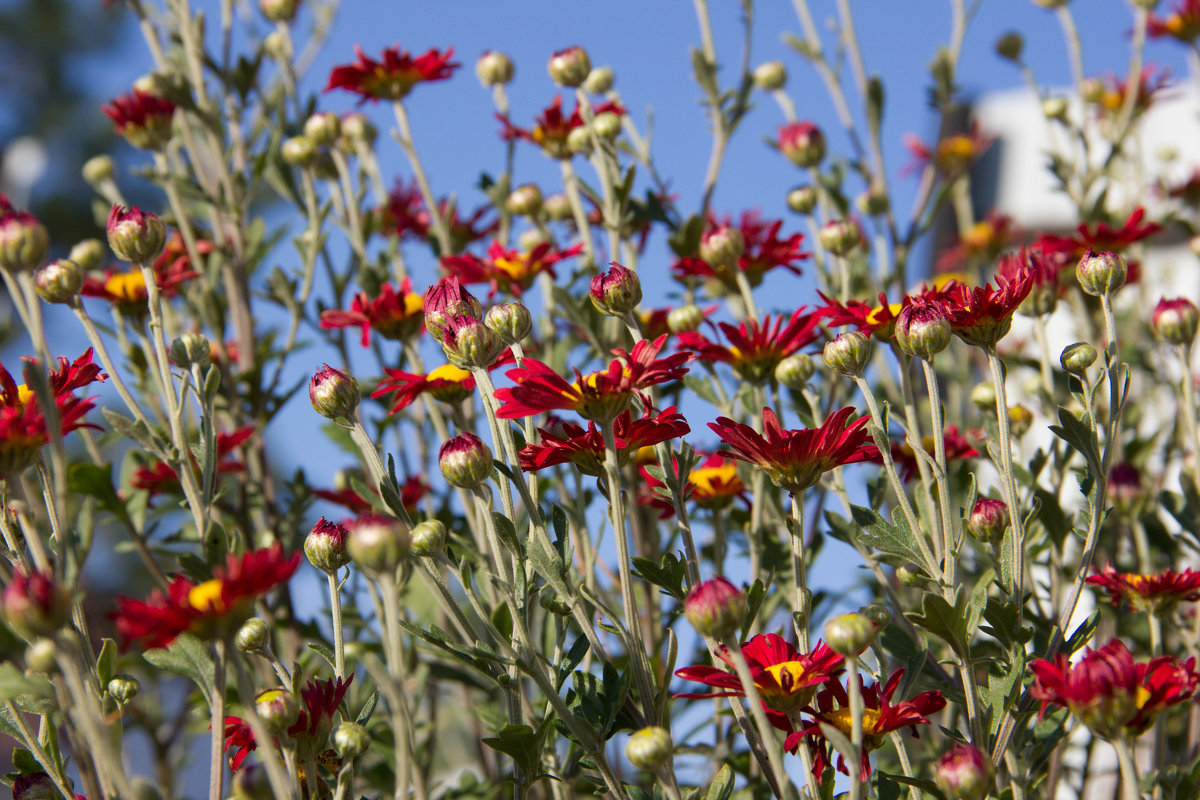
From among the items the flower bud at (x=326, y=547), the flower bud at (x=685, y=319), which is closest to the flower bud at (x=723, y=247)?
the flower bud at (x=685, y=319)

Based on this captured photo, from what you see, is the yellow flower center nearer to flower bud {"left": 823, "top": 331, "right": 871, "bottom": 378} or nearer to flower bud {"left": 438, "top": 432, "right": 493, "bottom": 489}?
flower bud {"left": 438, "top": 432, "right": 493, "bottom": 489}

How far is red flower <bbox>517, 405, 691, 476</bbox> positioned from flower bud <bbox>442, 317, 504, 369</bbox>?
0.07m

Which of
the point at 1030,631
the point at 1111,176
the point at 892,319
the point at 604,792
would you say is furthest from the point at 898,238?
the point at 604,792

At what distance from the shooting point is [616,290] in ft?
2.67

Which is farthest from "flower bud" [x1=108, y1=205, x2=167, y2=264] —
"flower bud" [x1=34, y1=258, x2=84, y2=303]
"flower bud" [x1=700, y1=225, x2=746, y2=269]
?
"flower bud" [x1=700, y1=225, x2=746, y2=269]

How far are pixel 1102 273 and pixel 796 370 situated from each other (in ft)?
0.85

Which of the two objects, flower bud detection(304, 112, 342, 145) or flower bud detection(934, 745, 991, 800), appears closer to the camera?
flower bud detection(934, 745, 991, 800)

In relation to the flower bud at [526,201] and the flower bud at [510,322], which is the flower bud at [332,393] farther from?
the flower bud at [526,201]

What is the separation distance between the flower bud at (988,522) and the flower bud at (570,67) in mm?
688

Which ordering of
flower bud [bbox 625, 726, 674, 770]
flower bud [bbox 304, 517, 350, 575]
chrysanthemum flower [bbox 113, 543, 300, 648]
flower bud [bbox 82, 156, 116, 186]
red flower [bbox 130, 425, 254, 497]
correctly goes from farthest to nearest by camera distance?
flower bud [bbox 82, 156, 116, 186]
red flower [bbox 130, 425, 254, 497]
flower bud [bbox 304, 517, 350, 575]
flower bud [bbox 625, 726, 674, 770]
chrysanthemum flower [bbox 113, 543, 300, 648]

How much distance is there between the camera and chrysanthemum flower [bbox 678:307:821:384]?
965 millimetres

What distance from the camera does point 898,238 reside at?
59.2 inches

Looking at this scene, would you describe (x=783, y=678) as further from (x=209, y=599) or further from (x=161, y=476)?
(x=161, y=476)

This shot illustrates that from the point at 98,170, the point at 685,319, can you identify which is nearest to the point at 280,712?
the point at 685,319
